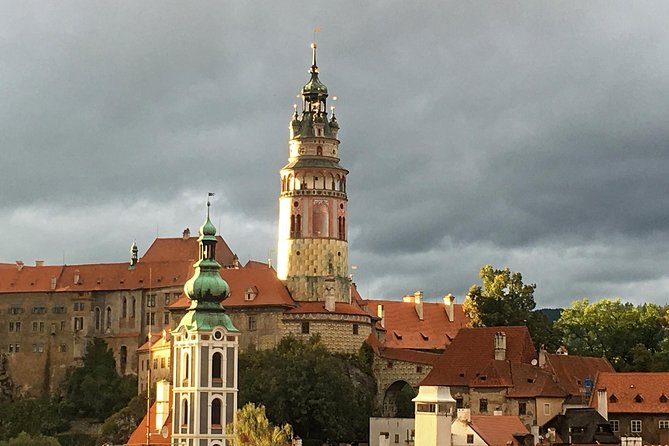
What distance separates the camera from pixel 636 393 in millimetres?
94188

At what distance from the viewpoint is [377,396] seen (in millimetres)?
112938

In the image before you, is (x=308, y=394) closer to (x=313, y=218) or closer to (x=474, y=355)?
(x=474, y=355)

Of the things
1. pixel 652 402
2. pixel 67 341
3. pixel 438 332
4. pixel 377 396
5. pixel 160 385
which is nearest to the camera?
pixel 652 402

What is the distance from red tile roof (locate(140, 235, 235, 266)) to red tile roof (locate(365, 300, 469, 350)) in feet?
42.9

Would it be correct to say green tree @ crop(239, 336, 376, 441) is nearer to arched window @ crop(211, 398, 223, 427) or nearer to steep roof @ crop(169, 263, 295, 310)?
steep roof @ crop(169, 263, 295, 310)

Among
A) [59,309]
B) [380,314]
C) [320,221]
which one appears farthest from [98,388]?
[320,221]

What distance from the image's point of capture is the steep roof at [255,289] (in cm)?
11488

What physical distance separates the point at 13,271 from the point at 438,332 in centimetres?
3633

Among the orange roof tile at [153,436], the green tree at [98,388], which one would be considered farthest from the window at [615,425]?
the green tree at [98,388]

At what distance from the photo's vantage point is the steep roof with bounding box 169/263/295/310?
114875 millimetres

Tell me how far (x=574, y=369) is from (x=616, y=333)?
49.9 ft

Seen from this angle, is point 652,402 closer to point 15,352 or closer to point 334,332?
point 334,332

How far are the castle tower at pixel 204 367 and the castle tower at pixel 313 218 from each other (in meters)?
15.2

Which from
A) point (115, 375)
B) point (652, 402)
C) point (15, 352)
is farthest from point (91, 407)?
point (652, 402)
